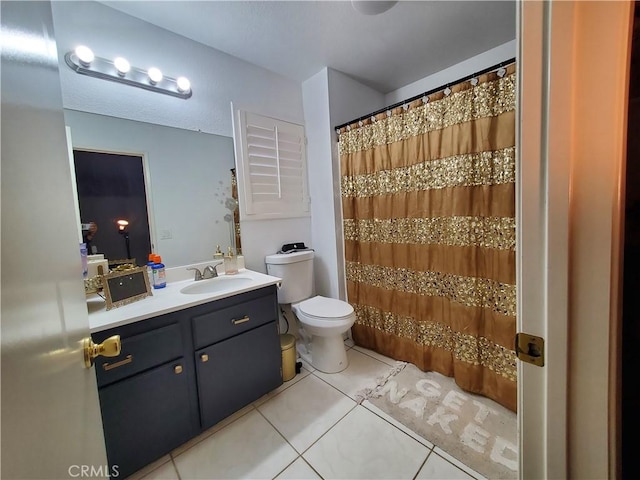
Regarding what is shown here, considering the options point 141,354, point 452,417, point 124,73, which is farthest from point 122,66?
point 452,417

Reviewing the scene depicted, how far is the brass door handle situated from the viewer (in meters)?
0.62

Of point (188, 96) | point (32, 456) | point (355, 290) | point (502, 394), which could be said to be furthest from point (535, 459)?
point (188, 96)

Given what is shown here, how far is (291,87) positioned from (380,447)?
2.75m

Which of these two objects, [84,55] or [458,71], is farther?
[458,71]

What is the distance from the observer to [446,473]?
1153 millimetres

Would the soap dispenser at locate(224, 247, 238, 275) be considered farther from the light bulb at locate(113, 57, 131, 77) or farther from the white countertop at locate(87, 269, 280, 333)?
the light bulb at locate(113, 57, 131, 77)

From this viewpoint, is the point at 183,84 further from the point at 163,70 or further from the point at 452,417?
the point at 452,417

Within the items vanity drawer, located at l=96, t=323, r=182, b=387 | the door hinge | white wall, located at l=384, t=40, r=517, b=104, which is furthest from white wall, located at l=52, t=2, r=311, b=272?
the door hinge

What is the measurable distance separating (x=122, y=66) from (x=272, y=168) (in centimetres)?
110

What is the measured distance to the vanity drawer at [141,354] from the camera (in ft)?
3.50

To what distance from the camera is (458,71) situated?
2.14 m

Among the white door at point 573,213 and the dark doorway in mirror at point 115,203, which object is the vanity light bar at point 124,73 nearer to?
the dark doorway in mirror at point 115,203

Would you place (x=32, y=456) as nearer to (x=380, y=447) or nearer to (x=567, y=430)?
(x=567, y=430)

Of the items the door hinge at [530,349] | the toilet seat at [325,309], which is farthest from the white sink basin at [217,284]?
the door hinge at [530,349]
